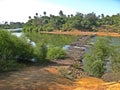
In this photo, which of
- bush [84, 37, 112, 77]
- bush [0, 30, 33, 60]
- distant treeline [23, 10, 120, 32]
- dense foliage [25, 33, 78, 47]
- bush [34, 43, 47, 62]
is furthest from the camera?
distant treeline [23, 10, 120, 32]

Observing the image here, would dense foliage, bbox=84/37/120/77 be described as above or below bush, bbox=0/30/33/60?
below

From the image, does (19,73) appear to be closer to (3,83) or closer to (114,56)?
(3,83)

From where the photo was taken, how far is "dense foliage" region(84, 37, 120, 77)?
2880 centimetres

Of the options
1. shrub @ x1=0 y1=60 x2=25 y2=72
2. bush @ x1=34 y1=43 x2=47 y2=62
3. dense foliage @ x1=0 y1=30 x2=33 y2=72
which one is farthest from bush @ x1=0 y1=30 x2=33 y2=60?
bush @ x1=34 y1=43 x2=47 y2=62

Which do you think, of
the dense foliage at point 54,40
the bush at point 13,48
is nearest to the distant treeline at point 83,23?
the dense foliage at point 54,40

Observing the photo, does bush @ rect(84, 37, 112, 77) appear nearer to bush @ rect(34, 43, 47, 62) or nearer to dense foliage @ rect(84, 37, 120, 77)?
dense foliage @ rect(84, 37, 120, 77)

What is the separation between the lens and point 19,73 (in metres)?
23.6

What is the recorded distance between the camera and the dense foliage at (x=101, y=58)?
28805mm

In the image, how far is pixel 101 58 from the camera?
3142 cm

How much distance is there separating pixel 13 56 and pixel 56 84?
982 centimetres

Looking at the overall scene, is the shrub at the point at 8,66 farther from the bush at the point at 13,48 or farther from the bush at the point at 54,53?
the bush at the point at 54,53

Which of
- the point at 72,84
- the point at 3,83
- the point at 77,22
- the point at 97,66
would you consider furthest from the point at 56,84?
the point at 77,22

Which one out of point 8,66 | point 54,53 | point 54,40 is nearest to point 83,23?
point 54,40

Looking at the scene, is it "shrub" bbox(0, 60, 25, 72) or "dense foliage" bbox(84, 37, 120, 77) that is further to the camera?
"dense foliage" bbox(84, 37, 120, 77)
